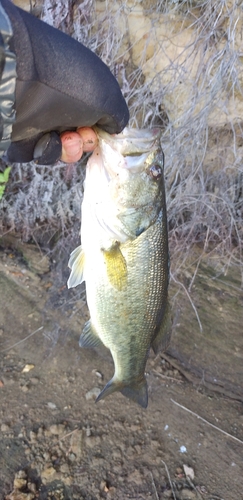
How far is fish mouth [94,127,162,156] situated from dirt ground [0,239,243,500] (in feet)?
6.49

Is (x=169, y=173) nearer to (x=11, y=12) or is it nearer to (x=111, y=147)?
(x=111, y=147)

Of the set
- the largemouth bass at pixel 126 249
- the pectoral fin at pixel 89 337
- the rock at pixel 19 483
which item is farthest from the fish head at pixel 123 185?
the rock at pixel 19 483

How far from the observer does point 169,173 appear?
2795 millimetres

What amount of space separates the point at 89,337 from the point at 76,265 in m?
0.48

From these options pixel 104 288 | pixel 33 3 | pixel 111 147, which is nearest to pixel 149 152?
pixel 111 147

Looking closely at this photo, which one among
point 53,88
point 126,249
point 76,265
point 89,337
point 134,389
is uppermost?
point 53,88

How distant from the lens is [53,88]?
1.34 meters

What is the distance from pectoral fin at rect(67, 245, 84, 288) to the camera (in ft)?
6.36

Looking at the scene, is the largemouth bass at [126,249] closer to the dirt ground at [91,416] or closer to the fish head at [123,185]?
the fish head at [123,185]

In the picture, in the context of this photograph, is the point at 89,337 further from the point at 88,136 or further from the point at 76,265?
the point at 88,136

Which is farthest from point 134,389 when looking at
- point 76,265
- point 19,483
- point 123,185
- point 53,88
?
point 53,88

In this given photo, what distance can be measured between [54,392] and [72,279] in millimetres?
1306

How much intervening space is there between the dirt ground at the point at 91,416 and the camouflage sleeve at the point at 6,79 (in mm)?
2128

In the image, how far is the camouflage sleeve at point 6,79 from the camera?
1138mm
